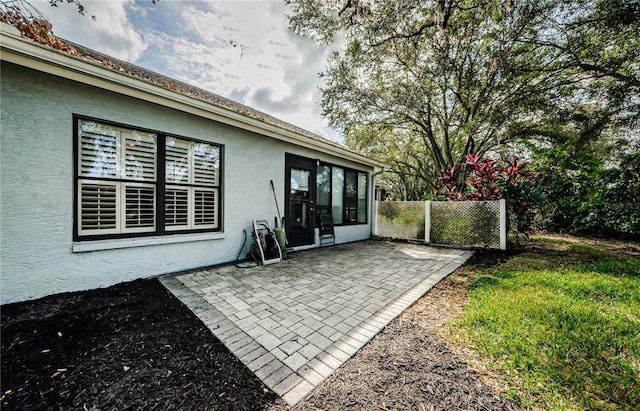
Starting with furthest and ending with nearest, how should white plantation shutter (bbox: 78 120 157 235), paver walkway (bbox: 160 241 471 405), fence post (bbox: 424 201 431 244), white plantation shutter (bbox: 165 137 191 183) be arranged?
fence post (bbox: 424 201 431 244) < white plantation shutter (bbox: 165 137 191 183) < white plantation shutter (bbox: 78 120 157 235) < paver walkway (bbox: 160 241 471 405)

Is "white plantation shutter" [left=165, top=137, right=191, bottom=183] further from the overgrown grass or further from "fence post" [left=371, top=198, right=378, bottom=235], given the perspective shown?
"fence post" [left=371, top=198, right=378, bottom=235]

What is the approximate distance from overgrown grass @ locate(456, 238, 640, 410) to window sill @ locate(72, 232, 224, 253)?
404 cm

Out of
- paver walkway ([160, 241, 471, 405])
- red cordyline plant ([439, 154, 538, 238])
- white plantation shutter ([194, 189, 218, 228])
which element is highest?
red cordyline plant ([439, 154, 538, 238])

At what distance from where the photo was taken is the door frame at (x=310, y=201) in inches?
226

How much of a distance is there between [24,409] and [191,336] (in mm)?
966

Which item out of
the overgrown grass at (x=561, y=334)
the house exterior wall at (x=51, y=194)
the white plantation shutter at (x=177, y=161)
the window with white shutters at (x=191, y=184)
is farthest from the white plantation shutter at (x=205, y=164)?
the overgrown grass at (x=561, y=334)

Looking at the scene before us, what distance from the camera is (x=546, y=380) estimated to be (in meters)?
1.63

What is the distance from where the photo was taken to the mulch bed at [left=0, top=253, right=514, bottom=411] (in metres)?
1.46

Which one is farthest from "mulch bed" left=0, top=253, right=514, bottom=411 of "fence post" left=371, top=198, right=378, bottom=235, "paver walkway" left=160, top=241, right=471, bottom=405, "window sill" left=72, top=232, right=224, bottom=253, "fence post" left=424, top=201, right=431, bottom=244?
"fence post" left=371, top=198, right=378, bottom=235

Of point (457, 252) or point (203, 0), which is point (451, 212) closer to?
point (457, 252)

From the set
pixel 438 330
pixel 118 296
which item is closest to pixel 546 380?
pixel 438 330

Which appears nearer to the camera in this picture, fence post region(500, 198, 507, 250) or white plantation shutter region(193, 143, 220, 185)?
white plantation shutter region(193, 143, 220, 185)

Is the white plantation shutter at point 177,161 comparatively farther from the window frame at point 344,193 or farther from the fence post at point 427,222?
the fence post at point 427,222

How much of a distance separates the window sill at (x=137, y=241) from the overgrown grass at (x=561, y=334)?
13.3 feet
